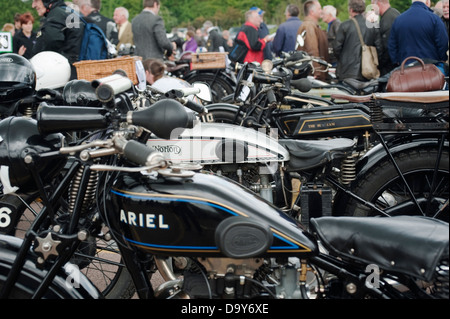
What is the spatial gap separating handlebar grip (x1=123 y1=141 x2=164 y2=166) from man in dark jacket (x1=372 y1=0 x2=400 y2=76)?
264 inches

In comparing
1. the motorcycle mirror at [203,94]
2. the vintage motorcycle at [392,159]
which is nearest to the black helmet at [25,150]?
the vintage motorcycle at [392,159]

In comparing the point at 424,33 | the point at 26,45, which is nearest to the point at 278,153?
the point at 424,33

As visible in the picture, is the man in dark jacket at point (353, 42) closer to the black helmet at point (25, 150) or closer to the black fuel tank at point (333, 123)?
the black fuel tank at point (333, 123)

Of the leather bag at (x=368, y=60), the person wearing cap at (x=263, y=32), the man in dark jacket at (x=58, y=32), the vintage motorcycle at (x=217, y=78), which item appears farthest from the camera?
the vintage motorcycle at (x=217, y=78)

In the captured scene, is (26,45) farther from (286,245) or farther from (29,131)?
(286,245)

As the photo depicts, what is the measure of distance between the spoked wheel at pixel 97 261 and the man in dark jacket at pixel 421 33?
16.5 feet

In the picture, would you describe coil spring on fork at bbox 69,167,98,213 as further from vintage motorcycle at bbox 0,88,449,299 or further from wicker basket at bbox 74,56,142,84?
wicker basket at bbox 74,56,142,84

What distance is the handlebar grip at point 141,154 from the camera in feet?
6.24

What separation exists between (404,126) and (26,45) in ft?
25.2

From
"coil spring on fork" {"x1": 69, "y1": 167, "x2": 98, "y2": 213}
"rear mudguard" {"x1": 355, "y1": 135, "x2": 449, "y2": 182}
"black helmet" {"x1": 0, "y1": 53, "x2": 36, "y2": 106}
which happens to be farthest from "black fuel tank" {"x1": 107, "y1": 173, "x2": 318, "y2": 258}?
"black helmet" {"x1": 0, "y1": 53, "x2": 36, "y2": 106}

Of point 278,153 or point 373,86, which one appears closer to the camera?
point 278,153

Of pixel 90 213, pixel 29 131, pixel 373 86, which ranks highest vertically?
pixel 29 131

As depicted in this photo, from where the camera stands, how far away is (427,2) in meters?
7.32
